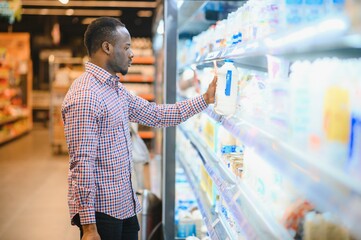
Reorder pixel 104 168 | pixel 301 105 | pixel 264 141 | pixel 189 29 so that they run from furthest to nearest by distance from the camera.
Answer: pixel 189 29 < pixel 104 168 < pixel 264 141 < pixel 301 105

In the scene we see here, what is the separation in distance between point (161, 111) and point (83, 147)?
845mm

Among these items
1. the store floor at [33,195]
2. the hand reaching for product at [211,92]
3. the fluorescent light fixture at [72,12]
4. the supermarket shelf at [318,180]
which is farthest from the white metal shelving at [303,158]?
the fluorescent light fixture at [72,12]

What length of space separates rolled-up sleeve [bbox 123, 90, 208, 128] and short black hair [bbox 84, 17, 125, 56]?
46 centimetres

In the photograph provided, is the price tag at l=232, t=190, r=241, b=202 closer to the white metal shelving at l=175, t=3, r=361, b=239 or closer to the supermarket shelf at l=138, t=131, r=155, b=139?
the white metal shelving at l=175, t=3, r=361, b=239

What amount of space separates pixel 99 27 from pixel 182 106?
0.76 meters

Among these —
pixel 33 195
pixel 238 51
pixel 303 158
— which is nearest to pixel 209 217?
pixel 238 51

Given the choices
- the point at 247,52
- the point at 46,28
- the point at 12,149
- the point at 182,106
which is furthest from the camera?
the point at 46,28

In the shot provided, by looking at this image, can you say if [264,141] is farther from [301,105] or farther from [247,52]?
[247,52]

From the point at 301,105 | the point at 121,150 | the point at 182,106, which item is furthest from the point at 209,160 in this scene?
the point at 301,105

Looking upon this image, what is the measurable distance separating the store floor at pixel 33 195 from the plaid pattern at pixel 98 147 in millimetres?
2640

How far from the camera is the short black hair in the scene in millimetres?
2713

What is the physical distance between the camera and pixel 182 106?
3.15 metres

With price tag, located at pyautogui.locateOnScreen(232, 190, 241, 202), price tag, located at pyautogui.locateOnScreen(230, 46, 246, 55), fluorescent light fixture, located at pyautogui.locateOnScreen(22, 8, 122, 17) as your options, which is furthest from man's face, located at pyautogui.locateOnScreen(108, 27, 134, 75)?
fluorescent light fixture, located at pyautogui.locateOnScreen(22, 8, 122, 17)

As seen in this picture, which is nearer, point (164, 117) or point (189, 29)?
point (164, 117)
